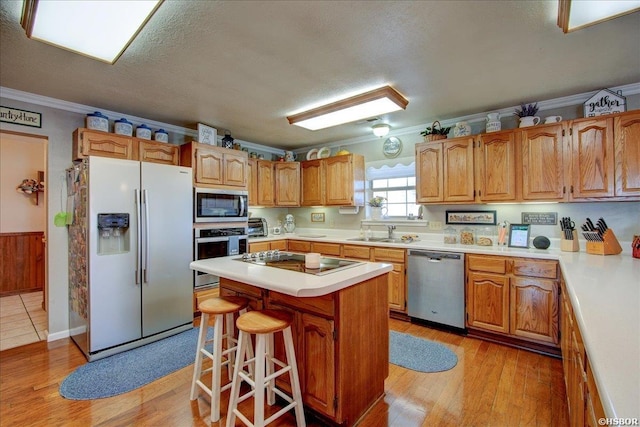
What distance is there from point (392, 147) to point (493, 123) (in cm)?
134

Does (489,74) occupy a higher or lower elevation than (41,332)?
higher

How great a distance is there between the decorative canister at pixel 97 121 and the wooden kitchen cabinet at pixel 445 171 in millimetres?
3585

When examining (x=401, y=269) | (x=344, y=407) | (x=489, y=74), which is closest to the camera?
(x=344, y=407)

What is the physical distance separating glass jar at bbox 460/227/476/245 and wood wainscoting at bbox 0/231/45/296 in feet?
20.8

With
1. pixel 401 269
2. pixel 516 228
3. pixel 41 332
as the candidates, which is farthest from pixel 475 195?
pixel 41 332

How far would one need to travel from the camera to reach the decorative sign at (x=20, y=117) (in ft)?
9.04

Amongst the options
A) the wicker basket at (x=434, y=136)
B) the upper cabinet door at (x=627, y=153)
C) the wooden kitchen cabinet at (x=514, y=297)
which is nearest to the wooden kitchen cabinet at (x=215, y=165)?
the wicker basket at (x=434, y=136)

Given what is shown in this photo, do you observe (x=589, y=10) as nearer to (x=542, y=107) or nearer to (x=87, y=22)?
(x=542, y=107)

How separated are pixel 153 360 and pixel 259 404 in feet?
5.14

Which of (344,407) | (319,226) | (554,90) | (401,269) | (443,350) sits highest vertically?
(554,90)

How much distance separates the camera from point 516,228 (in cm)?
313

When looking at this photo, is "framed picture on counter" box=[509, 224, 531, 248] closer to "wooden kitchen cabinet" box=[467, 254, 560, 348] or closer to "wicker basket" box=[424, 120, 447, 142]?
A: "wooden kitchen cabinet" box=[467, 254, 560, 348]

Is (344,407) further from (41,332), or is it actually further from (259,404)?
(41,332)

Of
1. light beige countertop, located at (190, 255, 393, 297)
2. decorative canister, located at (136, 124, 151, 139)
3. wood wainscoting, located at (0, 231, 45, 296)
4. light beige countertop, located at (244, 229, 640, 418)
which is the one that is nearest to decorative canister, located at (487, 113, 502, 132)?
light beige countertop, located at (244, 229, 640, 418)
